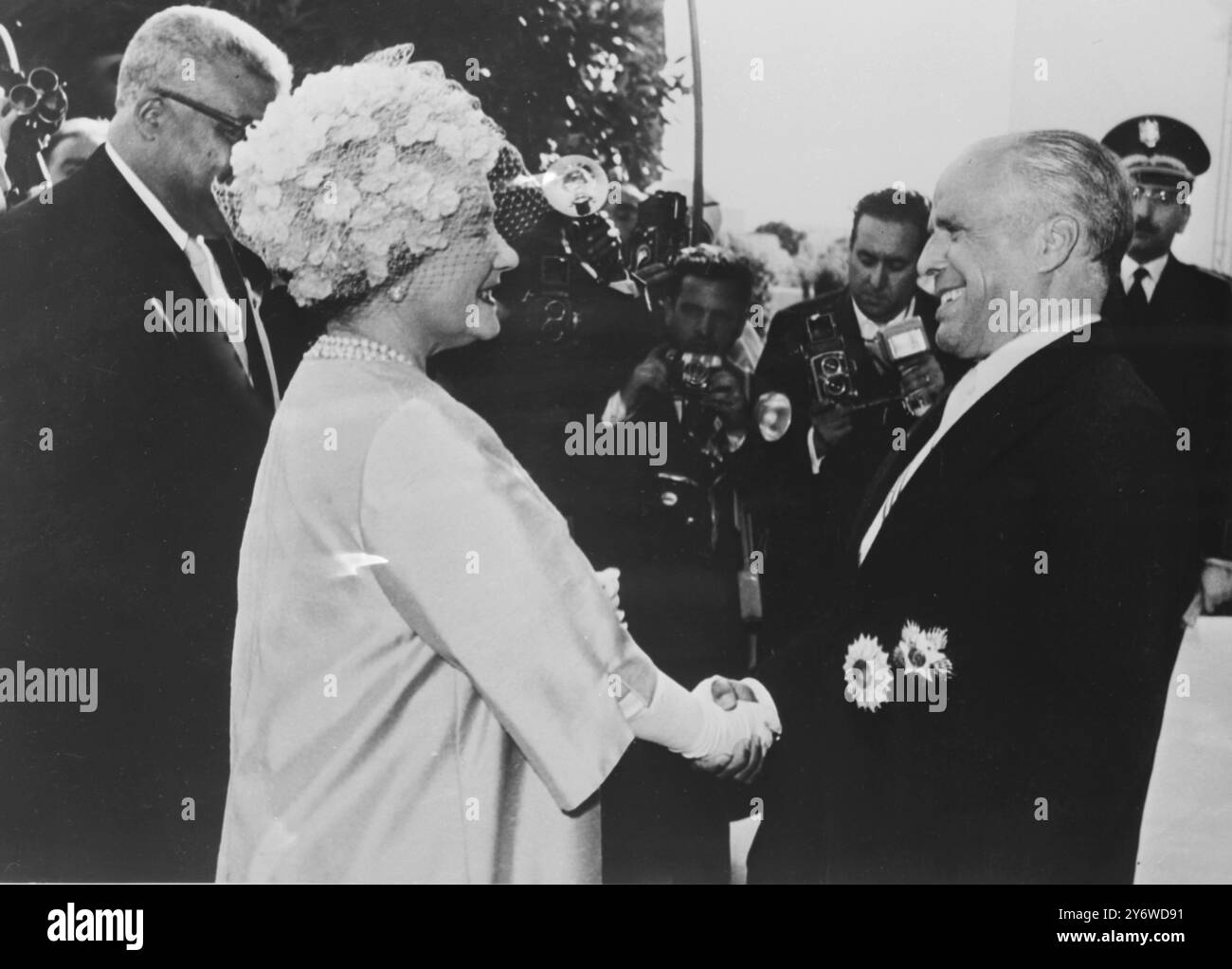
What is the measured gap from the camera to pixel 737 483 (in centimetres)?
253

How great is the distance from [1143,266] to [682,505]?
119cm

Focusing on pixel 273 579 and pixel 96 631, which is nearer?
pixel 273 579

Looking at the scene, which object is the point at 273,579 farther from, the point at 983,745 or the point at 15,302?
the point at 983,745

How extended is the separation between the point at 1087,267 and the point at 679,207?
3.00 ft

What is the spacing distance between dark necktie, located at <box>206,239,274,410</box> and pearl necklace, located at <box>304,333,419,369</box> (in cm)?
22

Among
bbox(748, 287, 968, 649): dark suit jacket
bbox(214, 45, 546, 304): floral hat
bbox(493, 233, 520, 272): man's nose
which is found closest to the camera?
bbox(214, 45, 546, 304): floral hat

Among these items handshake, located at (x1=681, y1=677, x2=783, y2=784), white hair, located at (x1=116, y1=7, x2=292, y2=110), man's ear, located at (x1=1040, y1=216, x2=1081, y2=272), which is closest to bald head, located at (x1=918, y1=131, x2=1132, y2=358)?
man's ear, located at (x1=1040, y1=216, x2=1081, y2=272)

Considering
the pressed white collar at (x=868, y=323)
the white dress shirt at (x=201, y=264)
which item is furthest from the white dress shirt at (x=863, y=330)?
the white dress shirt at (x=201, y=264)

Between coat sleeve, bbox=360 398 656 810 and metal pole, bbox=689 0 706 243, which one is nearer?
coat sleeve, bbox=360 398 656 810

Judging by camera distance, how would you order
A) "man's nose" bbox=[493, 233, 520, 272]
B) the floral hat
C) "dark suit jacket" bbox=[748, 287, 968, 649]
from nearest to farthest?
the floral hat → "man's nose" bbox=[493, 233, 520, 272] → "dark suit jacket" bbox=[748, 287, 968, 649]

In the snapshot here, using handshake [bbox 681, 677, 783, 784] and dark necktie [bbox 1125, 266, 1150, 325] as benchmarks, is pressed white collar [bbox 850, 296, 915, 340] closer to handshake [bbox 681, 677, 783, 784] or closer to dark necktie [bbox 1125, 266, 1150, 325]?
dark necktie [bbox 1125, 266, 1150, 325]

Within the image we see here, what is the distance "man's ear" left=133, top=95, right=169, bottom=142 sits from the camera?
2.48m

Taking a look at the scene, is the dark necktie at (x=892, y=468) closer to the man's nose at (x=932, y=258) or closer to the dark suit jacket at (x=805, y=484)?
the dark suit jacket at (x=805, y=484)

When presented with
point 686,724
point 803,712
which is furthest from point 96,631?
point 803,712
